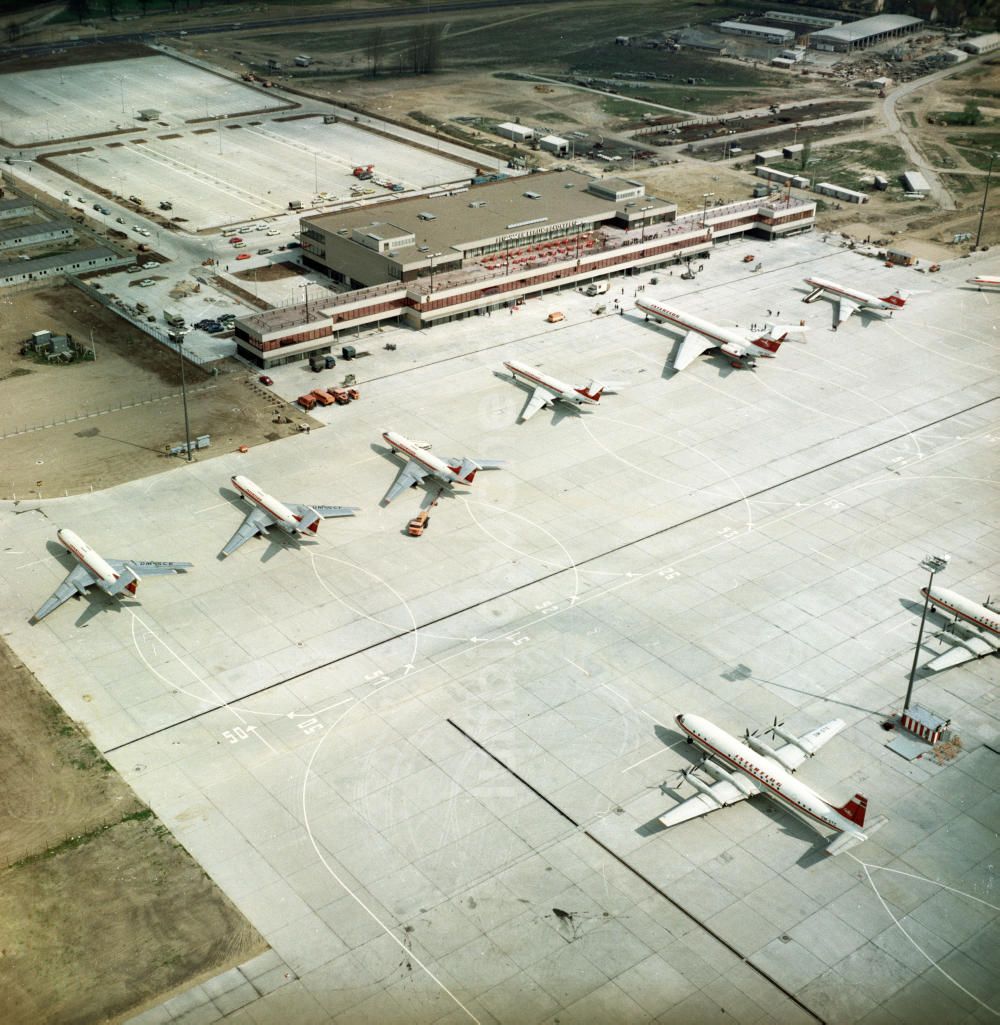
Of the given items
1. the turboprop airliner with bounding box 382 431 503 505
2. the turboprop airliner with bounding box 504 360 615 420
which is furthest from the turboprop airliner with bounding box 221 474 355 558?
the turboprop airliner with bounding box 504 360 615 420

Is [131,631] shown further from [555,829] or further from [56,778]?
[555,829]

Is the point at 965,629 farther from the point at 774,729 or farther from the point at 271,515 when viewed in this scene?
the point at 271,515

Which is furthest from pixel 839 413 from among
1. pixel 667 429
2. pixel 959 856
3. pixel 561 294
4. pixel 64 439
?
pixel 64 439

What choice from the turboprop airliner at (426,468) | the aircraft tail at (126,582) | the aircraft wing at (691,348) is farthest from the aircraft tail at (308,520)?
the aircraft wing at (691,348)

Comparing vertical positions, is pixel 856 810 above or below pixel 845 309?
below

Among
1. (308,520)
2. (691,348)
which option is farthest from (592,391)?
(308,520)

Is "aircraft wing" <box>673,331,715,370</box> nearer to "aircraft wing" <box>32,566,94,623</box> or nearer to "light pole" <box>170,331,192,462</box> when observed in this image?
"light pole" <box>170,331,192,462</box>
